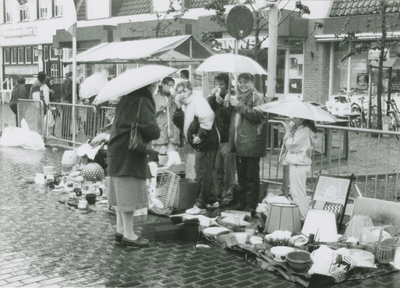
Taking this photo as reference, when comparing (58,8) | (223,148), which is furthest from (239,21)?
(58,8)

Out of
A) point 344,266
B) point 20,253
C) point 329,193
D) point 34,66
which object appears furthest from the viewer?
point 34,66

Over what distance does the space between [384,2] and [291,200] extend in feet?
39.2

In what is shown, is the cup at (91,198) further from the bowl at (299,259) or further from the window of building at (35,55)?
the window of building at (35,55)

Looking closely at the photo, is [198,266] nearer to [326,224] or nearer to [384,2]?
[326,224]

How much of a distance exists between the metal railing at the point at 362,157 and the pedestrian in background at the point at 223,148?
0.77 metres

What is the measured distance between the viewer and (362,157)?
29.7ft

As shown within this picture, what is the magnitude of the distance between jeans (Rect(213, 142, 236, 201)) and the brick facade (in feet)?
52.2

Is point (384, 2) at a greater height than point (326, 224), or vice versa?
point (384, 2)

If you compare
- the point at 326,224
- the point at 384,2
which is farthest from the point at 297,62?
the point at 326,224

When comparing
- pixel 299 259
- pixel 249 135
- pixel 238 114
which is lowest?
pixel 299 259

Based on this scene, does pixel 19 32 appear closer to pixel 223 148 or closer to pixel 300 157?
pixel 223 148

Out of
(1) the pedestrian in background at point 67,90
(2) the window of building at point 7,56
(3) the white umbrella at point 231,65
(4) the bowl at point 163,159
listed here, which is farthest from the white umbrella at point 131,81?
(2) the window of building at point 7,56

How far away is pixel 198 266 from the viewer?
21.0 feet

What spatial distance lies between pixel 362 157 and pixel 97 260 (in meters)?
4.48
